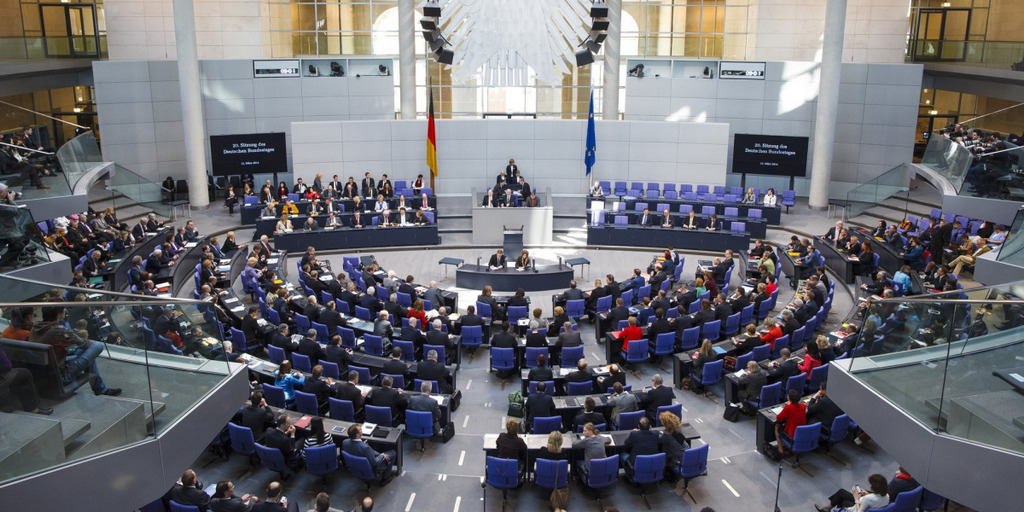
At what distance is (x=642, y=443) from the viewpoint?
33.7ft

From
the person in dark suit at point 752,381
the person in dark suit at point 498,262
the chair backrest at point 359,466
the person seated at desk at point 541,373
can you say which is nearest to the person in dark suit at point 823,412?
the person in dark suit at point 752,381

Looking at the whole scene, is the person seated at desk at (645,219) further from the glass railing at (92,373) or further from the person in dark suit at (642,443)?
the glass railing at (92,373)

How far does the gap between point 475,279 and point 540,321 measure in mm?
4506

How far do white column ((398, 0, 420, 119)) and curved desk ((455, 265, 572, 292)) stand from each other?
951 cm

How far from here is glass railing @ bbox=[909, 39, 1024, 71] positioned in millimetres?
24297

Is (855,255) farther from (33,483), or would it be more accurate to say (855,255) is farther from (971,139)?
(33,483)

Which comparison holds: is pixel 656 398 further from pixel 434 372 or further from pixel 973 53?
pixel 973 53

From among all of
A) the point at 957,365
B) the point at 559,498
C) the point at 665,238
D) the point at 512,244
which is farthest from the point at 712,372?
the point at 665,238

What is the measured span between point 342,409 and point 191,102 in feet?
55.8

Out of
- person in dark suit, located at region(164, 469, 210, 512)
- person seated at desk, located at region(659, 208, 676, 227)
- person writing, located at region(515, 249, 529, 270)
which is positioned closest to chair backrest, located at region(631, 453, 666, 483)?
person in dark suit, located at region(164, 469, 210, 512)

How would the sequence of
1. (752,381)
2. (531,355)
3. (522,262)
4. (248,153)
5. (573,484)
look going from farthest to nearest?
1. (248,153)
2. (522,262)
3. (531,355)
4. (752,381)
5. (573,484)

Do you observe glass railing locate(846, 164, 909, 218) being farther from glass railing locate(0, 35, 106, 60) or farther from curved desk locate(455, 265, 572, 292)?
glass railing locate(0, 35, 106, 60)

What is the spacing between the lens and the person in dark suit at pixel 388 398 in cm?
1144

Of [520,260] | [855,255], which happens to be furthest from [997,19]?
[520,260]
